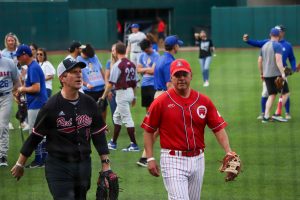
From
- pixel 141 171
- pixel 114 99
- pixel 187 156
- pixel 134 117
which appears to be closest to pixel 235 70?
pixel 134 117

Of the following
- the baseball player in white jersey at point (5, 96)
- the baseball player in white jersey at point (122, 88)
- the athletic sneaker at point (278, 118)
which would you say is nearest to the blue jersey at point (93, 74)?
the baseball player in white jersey at point (122, 88)

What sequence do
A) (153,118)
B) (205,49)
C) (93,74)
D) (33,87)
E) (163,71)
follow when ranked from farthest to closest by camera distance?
(205,49), (93,74), (163,71), (33,87), (153,118)

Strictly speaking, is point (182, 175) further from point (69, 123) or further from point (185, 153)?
point (69, 123)

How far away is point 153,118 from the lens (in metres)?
6.44

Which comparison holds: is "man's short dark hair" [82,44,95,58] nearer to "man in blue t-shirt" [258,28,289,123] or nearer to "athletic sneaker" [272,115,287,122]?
"man in blue t-shirt" [258,28,289,123]

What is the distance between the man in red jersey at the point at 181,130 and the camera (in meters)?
6.32

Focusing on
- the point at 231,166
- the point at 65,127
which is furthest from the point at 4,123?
the point at 231,166

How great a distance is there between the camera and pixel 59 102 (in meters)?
6.22

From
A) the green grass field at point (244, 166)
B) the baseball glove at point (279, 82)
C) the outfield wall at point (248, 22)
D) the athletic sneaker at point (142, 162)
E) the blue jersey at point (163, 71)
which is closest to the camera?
the green grass field at point (244, 166)

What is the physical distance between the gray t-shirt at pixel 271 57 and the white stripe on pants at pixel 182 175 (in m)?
7.71

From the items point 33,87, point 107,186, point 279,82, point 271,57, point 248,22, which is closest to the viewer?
point 107,186

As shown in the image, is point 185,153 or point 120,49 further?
point 120,49

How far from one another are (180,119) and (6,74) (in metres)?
4.64

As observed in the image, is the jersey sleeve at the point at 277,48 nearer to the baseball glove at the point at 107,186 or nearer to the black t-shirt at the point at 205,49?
the black t-shirt at the point at 205,49
